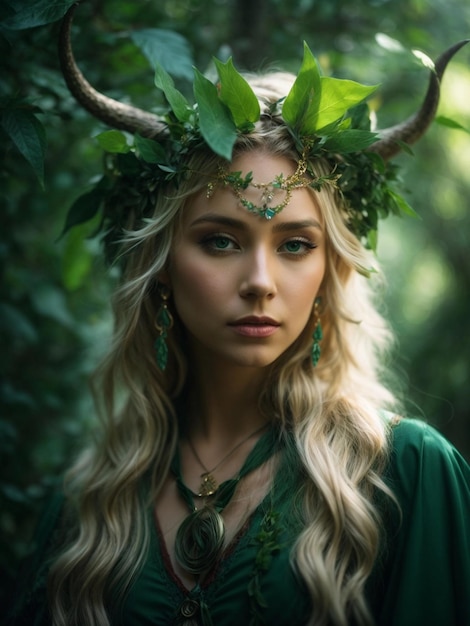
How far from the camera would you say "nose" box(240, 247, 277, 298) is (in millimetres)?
1677

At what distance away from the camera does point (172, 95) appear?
172 centimetres

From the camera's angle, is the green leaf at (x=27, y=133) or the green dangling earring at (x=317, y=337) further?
the green dangling earring at (x=317, y=337)

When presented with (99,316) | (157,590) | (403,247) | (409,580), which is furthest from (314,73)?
(403,247)

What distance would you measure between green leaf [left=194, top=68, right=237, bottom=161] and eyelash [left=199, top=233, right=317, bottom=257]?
0.29 meters

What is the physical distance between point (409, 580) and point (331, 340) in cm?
77

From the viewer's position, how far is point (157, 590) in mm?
1758

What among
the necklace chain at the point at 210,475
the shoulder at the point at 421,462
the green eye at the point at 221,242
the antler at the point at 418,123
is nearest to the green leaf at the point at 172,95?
the green eye at the point at 221,242

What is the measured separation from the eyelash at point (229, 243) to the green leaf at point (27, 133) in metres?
0.47

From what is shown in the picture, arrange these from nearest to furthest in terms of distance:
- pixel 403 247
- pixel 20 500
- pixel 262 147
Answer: pixel 262 147, pixel 20 500, pixel 403 247

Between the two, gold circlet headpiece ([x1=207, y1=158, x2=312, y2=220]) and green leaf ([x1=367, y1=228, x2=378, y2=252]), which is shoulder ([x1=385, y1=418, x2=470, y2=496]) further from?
gold circlet headpiece ([x1=207, y1=158, x2=312, y2=220])

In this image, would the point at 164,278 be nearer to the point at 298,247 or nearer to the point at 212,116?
the point at 298,247

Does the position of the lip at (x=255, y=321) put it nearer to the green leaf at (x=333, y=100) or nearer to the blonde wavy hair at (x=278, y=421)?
the blonde wavy hair at (x=278, y=421)

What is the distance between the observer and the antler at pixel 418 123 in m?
1.76

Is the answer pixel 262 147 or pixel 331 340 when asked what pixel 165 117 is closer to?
pixel 262 147
